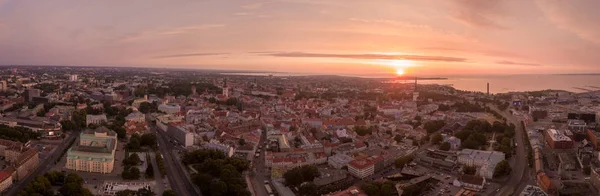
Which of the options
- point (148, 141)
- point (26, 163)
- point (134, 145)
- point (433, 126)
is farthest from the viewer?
point (433, 126)

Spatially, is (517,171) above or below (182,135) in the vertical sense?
below

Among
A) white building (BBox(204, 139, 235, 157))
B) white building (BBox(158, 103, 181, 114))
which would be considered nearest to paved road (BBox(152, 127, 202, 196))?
white building (BBox(204, 139, 235, 157))

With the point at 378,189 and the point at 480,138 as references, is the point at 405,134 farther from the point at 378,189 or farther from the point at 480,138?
the point at 378,189

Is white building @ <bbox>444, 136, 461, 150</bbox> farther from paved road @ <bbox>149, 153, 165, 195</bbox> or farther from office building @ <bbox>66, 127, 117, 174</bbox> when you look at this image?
office building @ <bbox>66, 127, 117, 174</bbox>

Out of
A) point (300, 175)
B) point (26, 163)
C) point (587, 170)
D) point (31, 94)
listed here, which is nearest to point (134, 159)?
point (26, 163)

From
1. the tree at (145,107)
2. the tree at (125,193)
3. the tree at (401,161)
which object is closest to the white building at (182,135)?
the tree at (125,193)

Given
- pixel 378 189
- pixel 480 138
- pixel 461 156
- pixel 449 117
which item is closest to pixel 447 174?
pixel 461 156

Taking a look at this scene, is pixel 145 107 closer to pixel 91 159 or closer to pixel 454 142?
pixel 91 159
